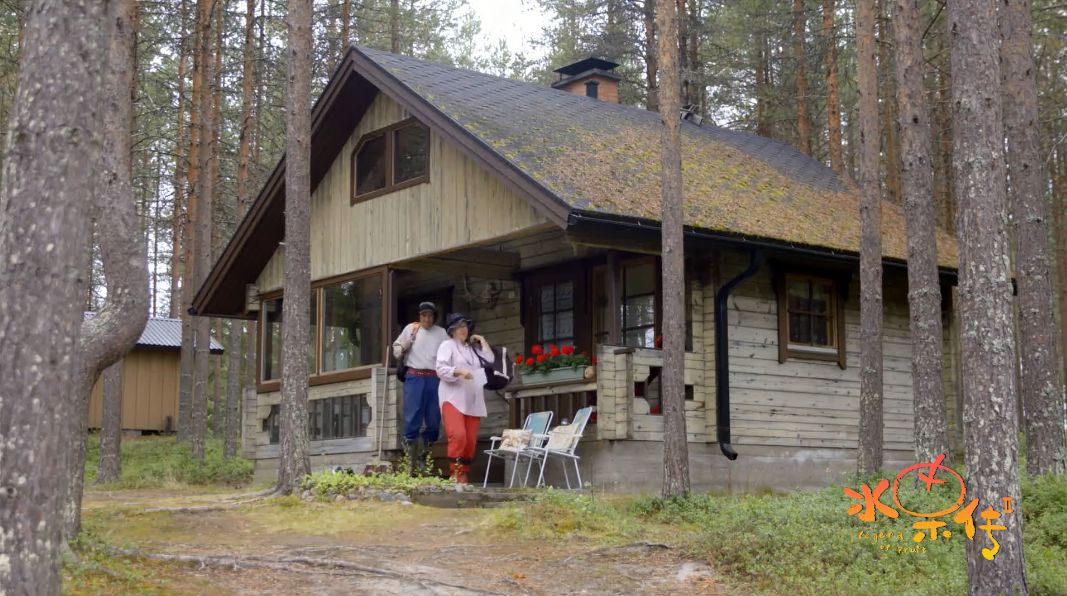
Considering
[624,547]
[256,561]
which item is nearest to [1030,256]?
[624,547]

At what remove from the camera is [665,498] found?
10.9 meters

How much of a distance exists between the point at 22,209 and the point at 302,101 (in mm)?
7441

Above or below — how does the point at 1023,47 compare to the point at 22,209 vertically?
above

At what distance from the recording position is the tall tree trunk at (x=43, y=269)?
16.4 feet

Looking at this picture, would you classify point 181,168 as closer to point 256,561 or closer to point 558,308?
point 558,308

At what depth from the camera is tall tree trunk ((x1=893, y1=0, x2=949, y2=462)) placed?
11.5 metres

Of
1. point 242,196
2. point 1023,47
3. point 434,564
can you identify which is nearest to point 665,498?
point 434,564

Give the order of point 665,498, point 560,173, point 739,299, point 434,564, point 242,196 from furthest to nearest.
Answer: point 242,196 → point 739,299 → point 560,173 → point 665,498 → point 434,564

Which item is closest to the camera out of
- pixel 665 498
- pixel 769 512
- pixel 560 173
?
pixel 769 512

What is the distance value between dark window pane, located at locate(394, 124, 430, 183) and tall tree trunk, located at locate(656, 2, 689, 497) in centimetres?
482

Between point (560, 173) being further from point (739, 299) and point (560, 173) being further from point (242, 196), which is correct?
point (242, 196)

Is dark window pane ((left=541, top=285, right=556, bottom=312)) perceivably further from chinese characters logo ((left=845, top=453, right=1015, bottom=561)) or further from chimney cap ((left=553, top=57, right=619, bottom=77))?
chinese characters logo ((left=845, top=453, right=1015, bottom=561))

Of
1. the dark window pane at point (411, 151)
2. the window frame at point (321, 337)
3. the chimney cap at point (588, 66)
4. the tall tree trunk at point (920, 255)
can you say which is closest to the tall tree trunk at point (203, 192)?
the window frame at point (321, 337)

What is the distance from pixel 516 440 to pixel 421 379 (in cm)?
136
